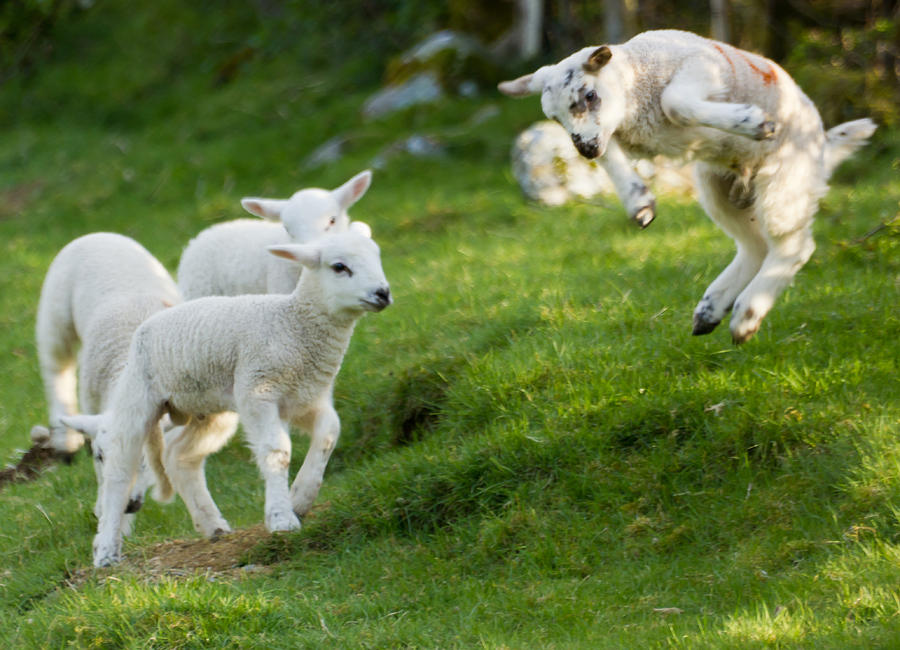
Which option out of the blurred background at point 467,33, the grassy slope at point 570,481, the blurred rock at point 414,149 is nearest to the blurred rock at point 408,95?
the blurred background at point 467,33

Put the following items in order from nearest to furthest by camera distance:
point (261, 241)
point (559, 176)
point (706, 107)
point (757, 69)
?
point (706, 107), point (757, 69), point (261, 241), point (559, 176)

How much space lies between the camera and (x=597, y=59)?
470 centimetres

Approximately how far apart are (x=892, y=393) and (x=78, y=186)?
12841 mm

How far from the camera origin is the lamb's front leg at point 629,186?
4.70 m

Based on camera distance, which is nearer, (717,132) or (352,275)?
(717,132)

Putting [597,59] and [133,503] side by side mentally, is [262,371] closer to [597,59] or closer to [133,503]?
[133,503]

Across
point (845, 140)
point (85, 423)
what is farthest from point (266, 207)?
point (845, 140)

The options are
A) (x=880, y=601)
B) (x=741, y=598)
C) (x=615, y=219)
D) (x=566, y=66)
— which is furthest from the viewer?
(x=615, y=219)

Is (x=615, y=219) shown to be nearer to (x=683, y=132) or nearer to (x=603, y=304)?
→ (x=603, y=304)

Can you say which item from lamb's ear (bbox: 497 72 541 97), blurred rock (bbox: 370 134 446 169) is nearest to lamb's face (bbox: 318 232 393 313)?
lamb's ear (bbox: 497 72 541 97)

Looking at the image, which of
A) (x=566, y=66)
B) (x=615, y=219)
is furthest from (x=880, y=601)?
(x=615, y=219)

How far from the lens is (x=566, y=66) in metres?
4.82

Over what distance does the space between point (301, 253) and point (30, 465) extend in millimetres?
3278

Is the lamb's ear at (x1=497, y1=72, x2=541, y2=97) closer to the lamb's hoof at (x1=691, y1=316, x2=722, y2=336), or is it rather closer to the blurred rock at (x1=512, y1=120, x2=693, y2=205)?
the lamb's hoof at (x1=691, y1=316, x2=722, y2=336)
